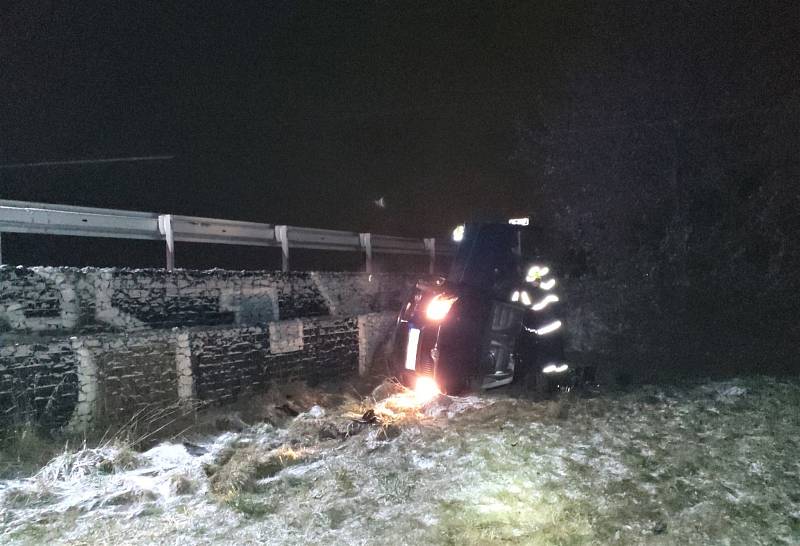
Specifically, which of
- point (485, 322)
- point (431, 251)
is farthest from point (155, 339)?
point (431, 251)

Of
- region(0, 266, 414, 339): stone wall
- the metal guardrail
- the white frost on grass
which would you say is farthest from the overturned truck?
the metal guardrail

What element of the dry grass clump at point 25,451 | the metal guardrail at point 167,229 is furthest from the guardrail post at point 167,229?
the dry grass clump at point 25,451

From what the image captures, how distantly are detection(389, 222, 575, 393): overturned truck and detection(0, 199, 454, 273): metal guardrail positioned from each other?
2.63 meters

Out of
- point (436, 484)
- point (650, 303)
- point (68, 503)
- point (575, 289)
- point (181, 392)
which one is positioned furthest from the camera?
point (575, 289)

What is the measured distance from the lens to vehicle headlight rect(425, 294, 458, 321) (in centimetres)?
699

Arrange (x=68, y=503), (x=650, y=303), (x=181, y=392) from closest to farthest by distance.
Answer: (x=68, y=503)
(x=181, y=392)
(x=650, y=303)

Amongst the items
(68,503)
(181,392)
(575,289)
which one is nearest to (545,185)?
(575,289)

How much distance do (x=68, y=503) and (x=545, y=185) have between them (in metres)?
10.4

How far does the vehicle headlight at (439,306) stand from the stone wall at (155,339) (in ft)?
6.90

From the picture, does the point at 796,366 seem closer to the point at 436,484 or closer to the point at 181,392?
the point at 436,484

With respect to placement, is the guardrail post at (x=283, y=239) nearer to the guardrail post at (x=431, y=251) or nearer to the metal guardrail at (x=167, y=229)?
the metal guardrail at (x=167, y=229)

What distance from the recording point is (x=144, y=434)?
5.88 m

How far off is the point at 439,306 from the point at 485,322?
2.29 feet

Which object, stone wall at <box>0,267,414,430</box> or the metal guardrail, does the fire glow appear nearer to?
stone wall at <box>0,267,414,430</box>
